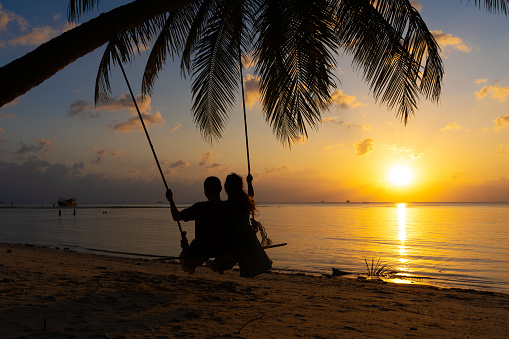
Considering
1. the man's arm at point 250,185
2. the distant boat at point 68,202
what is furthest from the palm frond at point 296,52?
the distant boat at point 68,202

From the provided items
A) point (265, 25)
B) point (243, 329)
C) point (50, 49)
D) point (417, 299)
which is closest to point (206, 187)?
point (243, 329)

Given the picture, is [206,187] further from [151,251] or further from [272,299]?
[151,251]

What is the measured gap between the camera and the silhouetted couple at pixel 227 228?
4.95m

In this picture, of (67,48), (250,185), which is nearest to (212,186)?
(250,185)

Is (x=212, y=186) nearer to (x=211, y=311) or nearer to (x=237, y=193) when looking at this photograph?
(x=237, y=193)

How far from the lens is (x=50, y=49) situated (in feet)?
13.7

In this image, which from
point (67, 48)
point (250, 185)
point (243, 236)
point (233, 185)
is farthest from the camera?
point (250, 185)

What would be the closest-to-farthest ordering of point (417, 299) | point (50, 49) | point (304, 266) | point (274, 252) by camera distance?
point (50, 49) < point (417, 299) < point (304, 266) < point (274, 252)

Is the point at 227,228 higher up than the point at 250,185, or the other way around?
the point at 250,185

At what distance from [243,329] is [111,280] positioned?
3.36 meters

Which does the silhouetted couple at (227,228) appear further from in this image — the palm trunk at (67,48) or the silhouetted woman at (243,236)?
the palm trunk at (67,48)

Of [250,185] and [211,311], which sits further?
[250,185]

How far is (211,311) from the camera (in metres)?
5.02

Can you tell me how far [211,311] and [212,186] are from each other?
1.61 meters
